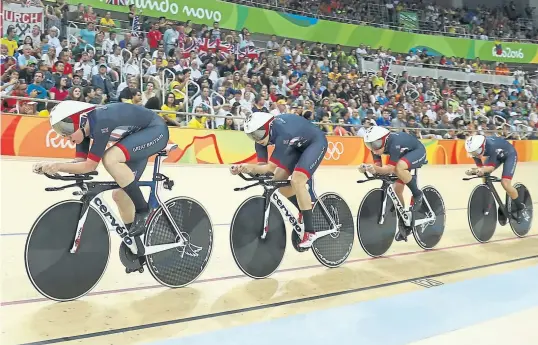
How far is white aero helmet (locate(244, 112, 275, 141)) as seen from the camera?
3.28m

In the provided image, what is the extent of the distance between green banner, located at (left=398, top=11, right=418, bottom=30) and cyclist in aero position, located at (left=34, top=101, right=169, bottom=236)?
56.8ft

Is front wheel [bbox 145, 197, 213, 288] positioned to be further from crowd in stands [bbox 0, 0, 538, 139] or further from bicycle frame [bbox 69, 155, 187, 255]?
crowd in stands [bbox 0, 0, 538, 139]

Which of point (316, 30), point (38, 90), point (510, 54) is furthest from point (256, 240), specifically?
point (510, 54)

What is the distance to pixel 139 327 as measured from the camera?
2.54 meters

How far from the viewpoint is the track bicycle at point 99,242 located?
→ 2631 millimetres

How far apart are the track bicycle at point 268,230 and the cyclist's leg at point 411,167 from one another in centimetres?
78

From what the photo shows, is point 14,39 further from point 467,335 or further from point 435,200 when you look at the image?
point 467,335

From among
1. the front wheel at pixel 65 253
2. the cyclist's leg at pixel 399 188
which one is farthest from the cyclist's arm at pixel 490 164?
the front wheel at pixel 65 253

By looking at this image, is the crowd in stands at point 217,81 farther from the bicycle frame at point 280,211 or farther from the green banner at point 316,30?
the bicycle frame at point 280,211

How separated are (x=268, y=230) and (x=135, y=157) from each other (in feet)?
3.48

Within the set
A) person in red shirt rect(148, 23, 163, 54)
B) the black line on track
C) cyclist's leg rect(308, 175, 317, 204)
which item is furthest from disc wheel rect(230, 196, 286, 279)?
person in red shirt rect(148, 23, 163, 54)

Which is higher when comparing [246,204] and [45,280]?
[246,204]

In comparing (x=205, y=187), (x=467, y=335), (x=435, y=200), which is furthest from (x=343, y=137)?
(x=467, y=335)

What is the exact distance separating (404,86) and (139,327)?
1332 cm
